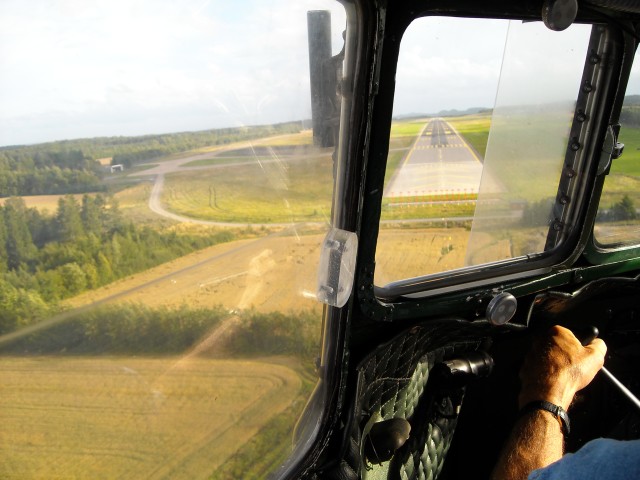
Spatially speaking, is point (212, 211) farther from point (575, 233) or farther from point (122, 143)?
point (575, 233)

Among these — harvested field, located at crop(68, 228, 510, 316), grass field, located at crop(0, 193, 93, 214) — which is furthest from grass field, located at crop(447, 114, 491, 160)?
grass field, located at crop(0, 193, 93, 214)

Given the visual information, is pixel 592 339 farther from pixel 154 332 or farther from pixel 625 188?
pixel 154 332

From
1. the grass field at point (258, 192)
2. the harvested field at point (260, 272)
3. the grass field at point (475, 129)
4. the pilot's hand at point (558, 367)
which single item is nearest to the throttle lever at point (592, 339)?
the pilot's hand at point (558, 367)

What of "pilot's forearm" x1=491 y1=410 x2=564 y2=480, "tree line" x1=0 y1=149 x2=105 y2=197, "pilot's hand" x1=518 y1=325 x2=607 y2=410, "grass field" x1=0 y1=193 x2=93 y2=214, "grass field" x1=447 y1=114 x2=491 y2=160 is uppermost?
"tree line" x1=0 y1=149 x2=105 y2=197

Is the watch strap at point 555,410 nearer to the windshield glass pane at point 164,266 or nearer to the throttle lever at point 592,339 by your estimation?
the throttle lever at point 592,339

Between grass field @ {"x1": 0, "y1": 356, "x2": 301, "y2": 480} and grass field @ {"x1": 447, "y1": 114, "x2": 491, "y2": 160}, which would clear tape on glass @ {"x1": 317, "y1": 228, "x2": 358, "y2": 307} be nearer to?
grass field @ {"x1": 0, "y1": 356, "x2": 301, "y2": 480}

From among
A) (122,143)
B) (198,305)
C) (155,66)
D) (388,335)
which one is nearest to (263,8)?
(155,66)
